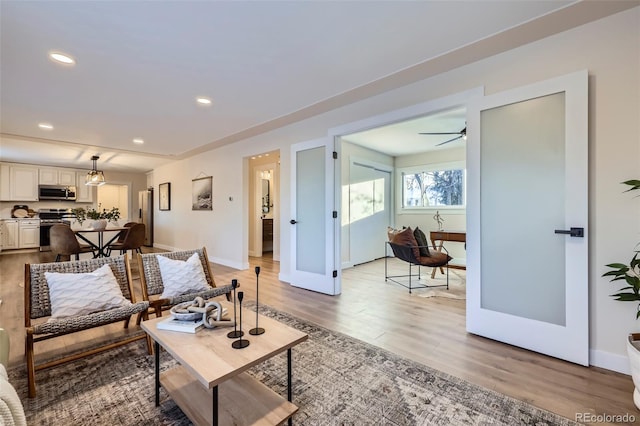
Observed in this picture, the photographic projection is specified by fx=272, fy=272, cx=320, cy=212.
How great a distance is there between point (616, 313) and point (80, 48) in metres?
4.42

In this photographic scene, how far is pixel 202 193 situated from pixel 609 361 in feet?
20.8

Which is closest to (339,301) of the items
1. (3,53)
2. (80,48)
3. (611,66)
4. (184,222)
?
(611,66)

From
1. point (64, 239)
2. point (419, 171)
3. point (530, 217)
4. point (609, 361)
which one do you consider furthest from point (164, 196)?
point (609, 361)

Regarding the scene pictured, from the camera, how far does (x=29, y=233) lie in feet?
23.4

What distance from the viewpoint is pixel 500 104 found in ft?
7.33

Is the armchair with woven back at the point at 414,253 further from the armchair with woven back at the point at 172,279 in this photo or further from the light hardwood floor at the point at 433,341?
the armchair with woven back at the point at 172,279

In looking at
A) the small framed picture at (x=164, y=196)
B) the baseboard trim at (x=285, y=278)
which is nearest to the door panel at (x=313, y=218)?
the baseboard trim at (x=285, y=278)

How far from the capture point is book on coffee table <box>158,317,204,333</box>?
1483mm

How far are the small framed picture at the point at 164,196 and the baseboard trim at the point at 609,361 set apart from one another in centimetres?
811

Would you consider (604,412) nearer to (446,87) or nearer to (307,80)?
(446,87)

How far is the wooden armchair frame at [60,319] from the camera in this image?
1.67 m

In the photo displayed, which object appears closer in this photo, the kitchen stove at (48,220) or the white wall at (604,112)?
the white wall at (604,112)

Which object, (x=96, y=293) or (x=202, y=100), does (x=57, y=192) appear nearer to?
(x=202, y=100)

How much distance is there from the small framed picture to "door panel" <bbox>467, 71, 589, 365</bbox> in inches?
285
